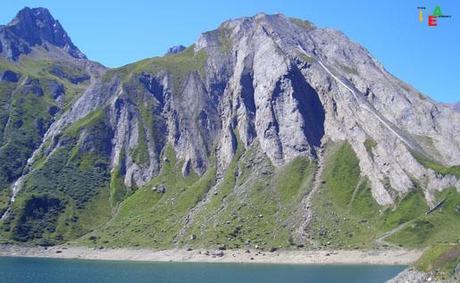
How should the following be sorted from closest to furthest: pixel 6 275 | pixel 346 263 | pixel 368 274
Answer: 1. pixel 6 275
2. pixel 368 274
3. pixel 346 263

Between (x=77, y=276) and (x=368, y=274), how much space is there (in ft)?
245

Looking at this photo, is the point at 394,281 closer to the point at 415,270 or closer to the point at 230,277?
the point at 415,270

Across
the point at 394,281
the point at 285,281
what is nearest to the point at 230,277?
the point at 285,281

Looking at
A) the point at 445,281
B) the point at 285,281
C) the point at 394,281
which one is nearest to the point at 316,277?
the point at 285,281

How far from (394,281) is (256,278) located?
4480cm

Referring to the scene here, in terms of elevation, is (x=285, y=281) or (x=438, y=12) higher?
(x=438, y=12)

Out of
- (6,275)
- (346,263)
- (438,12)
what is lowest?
(346,263)

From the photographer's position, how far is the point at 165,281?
13012cm

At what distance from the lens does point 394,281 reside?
100125mm

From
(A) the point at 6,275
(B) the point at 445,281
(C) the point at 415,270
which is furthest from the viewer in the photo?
(A) the point at 6,275

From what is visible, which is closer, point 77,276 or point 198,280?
point 198,280

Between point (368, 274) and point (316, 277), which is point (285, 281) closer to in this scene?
point (316, 277)

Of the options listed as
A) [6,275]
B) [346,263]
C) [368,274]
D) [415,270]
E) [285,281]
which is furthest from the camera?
[346,263]

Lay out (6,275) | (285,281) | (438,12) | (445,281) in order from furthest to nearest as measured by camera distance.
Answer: (6,275) < (285,281) < (445,281) < (438,12)
